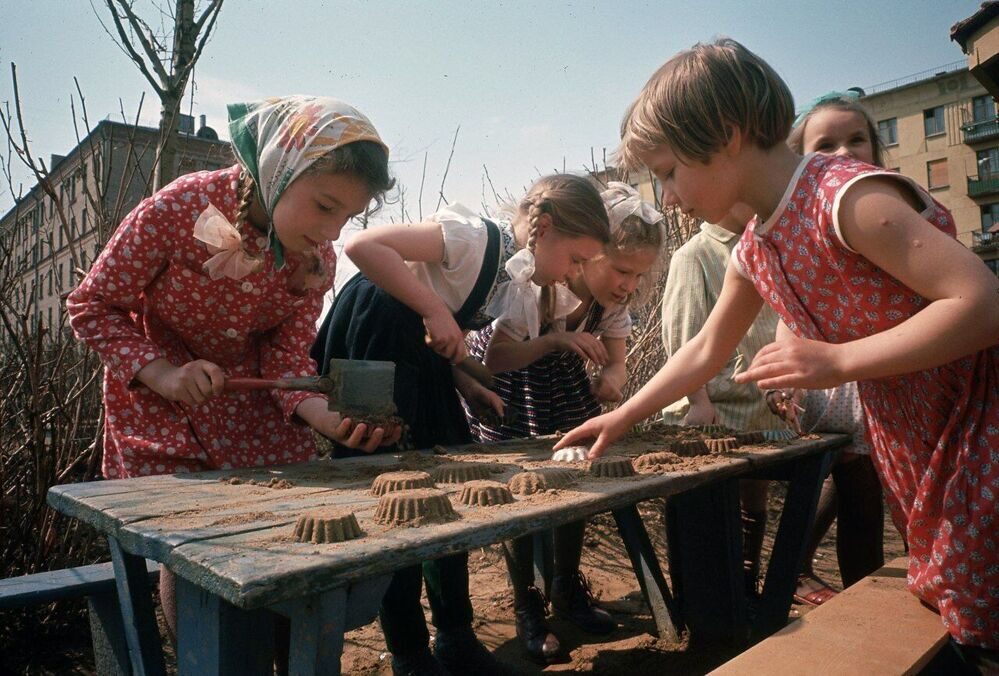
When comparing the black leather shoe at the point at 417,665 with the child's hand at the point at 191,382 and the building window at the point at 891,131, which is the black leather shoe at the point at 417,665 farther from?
the building window at the point at 891,131

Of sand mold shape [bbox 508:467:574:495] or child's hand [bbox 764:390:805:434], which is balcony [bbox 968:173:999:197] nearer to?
child's hand [bbox 764:390:805:434]

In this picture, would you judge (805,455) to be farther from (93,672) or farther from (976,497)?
(93,672)

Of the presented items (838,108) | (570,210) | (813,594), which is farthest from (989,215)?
(570,210)

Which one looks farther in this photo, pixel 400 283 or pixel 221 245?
pixel 400 283

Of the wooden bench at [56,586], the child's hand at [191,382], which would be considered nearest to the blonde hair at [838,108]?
the child's hand at [191,382]

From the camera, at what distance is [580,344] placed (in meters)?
3.06

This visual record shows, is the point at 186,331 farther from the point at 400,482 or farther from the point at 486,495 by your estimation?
the point at 486,495

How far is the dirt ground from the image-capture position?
2.85 metres

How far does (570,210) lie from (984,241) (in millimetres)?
42810

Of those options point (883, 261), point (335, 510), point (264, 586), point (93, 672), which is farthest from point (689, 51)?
point (93, 672)

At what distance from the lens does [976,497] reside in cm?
146

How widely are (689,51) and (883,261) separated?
0.75m

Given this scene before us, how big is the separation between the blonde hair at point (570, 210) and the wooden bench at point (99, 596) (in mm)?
1837

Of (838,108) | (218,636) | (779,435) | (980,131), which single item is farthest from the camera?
(980,131)
